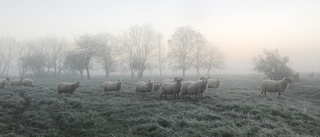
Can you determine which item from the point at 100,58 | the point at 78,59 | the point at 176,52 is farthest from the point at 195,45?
the point at 78,59

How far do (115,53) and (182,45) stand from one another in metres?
20.4

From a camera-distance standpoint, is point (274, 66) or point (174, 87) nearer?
point (174, 87)

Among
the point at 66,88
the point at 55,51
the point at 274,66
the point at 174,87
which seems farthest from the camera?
the point at 55,51

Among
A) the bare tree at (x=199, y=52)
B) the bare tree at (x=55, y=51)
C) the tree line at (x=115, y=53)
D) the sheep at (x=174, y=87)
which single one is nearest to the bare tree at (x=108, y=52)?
the tree line at (x=115, y=53)

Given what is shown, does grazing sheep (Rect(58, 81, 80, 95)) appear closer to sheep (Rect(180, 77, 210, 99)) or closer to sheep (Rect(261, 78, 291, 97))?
sheep (Rect(180, 77, 210, 99))

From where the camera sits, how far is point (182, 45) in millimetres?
51938

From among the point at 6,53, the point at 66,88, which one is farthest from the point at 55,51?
Answer: the point at 66,88

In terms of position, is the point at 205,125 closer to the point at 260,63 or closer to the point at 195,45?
the point at 260,63

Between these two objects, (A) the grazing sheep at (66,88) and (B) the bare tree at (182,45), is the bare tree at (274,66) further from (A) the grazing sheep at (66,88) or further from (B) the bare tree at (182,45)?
(A) the grazing sheep at (66,88)

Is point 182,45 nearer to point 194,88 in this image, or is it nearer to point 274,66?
point 274,66

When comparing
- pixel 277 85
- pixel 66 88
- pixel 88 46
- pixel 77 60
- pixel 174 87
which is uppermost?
pixel 88 46

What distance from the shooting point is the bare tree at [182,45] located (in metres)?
51.8

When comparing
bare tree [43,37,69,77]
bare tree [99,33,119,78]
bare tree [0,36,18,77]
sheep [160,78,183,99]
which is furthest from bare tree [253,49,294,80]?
bare tree [0,36,18,77]

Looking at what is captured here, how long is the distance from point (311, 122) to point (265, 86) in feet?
37.6
